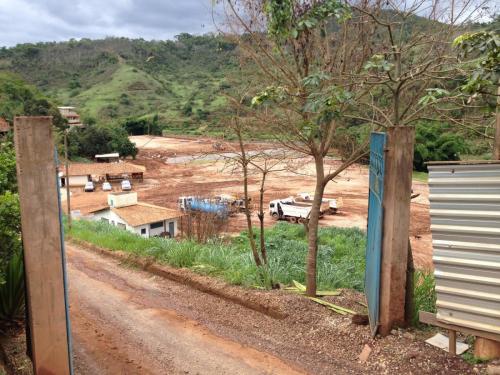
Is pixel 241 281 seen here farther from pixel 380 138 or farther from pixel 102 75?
pixel 102 75

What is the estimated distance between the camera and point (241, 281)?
20.5 ft

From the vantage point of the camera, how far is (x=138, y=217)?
2206 centimetres

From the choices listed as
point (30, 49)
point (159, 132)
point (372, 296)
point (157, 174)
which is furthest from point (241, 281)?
point (30, 49)

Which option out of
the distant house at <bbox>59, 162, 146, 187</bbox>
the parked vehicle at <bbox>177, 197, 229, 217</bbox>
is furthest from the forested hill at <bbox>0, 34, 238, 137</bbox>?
the parked vehicle at <bbox>177, 197, 229, 217</bbox>

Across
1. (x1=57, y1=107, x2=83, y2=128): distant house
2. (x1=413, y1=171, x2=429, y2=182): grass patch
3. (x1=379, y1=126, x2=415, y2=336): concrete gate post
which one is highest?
(x1=57, y1=107, x2=83, y2=128): distant house

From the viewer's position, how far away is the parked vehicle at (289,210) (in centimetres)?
2639

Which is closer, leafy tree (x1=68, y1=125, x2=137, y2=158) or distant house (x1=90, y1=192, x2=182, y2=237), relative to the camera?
distant house (x1=90, y1=192, x2=182, y2=237)

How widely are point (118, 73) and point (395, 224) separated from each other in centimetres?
11230

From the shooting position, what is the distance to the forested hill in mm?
87519

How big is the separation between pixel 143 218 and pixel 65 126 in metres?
31.0

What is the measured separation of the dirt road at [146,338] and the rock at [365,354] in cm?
61

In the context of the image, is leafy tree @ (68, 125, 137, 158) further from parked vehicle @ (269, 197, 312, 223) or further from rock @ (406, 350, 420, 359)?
rock @ (406, 350, 420, 359)

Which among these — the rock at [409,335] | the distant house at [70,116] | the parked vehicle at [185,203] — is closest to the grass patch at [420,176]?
the parked vehicle at [185,203]

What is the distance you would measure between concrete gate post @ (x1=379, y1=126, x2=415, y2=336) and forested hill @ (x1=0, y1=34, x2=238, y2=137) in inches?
2681
